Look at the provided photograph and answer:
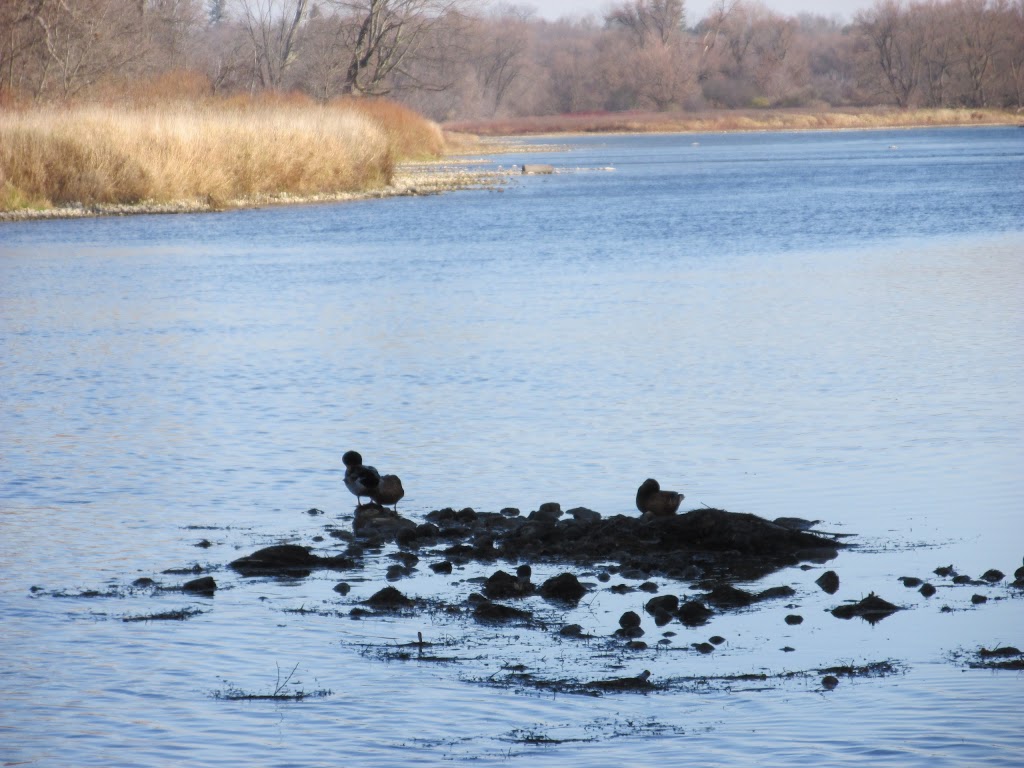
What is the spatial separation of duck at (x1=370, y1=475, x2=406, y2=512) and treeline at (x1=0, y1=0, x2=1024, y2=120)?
45.9m

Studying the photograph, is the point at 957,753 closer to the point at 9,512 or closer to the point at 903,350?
the point at 9,512

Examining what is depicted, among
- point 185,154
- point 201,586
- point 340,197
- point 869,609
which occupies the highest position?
point 185,154

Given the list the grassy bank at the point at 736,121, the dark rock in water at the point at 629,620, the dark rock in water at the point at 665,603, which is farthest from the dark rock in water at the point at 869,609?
the grassy bank at the point at 736,121

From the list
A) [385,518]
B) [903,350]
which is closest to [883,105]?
[903,350]

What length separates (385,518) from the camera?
10.1 meters

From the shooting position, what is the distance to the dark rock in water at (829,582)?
844 cm

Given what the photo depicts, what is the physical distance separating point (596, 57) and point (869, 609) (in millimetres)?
144804

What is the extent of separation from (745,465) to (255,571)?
4.22 meters

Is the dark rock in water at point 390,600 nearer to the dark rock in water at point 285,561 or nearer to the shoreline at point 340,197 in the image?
the dark rock in water at point 285,561

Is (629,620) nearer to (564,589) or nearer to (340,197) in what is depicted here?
(564,589)

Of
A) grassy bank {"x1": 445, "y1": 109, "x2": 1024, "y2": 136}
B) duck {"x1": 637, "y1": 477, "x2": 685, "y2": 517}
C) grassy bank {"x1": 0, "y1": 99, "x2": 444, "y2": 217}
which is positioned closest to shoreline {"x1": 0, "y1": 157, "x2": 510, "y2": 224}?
grassy bank {"x1": 0, "y1": 99, "x2": 444, "y2": 217}

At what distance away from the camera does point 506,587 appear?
27.7ft

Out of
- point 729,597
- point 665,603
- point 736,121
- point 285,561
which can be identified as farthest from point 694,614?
Answer: point 736,121

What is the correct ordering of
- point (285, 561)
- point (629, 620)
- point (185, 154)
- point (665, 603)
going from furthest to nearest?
point (185, 154) < point (285, 561) < point (665, 603) < point (629, 620)
